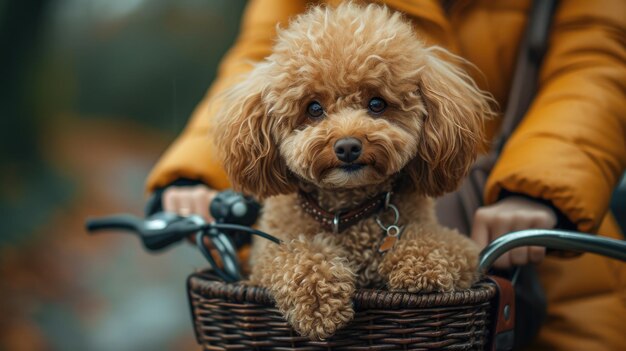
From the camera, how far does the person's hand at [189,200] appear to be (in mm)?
1479

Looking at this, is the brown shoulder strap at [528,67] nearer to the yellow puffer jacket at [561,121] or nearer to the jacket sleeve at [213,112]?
the yellow puffer jacket at [561,121]

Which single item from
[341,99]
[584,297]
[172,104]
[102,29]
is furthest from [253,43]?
[102,29]

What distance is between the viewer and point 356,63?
107 centimetres

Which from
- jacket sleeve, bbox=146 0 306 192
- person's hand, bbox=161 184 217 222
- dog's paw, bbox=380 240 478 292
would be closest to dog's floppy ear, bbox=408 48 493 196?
dog's paw, bbox=380 240 478 292

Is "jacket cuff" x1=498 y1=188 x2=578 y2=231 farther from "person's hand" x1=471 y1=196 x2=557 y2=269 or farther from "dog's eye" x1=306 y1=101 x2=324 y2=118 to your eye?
"dog's eye" x1=306 y1=101 x2=324 y2=118

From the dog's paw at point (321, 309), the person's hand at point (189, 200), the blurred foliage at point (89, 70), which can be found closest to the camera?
the dog's paw at point (321, 309)

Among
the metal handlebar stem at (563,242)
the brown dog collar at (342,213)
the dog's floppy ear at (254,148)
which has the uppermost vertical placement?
the dog's floppy ear at (254,148)

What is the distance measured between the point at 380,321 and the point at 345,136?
265 mm

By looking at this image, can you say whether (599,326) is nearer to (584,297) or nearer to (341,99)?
(584,297)

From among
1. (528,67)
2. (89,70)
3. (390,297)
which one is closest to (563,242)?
(390,297)

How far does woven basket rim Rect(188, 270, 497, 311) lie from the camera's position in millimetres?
1003

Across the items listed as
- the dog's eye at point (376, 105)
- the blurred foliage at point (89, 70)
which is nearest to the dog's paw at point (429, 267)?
the dog's eye at point (376, 105)

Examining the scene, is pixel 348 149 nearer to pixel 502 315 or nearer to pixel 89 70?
pixel 502 315

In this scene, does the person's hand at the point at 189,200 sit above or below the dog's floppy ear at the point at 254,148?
below
